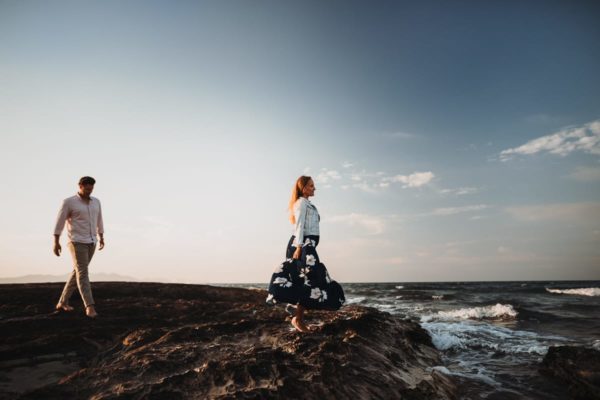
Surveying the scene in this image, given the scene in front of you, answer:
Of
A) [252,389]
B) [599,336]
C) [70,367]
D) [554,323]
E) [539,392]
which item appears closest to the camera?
[252,389]

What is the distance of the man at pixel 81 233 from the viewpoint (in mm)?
5504

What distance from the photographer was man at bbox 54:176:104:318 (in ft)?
18.1

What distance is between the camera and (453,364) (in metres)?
5.92

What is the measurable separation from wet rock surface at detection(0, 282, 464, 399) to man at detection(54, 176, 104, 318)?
42cm

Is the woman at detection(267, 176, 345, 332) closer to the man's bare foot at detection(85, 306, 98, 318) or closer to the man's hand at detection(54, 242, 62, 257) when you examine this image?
the man's bare foot at detection(85, 306, 98, 318)

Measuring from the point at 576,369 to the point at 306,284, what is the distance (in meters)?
4.27

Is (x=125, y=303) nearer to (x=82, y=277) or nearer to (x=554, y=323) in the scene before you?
(x=82, y=277)

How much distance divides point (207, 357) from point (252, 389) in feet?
3.12

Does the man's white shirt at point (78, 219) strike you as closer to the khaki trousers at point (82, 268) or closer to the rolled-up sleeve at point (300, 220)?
the khaki trousers at point (82, 268)

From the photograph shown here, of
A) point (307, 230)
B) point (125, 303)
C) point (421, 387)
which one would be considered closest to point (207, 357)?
point (307, 230)

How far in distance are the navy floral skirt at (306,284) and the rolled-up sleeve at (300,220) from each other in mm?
129

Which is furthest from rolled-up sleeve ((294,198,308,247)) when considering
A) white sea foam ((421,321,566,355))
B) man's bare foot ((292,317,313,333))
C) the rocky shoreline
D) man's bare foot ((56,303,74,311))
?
white sea foam ((421,321,566,355))

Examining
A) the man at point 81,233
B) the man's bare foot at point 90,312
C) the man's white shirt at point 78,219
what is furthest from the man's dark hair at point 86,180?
the man's bare foot at point 90,312

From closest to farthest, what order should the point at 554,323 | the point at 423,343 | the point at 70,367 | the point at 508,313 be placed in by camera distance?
the point at 70,367
the point at 423,343
the point at 554,323
the point at 508,313
